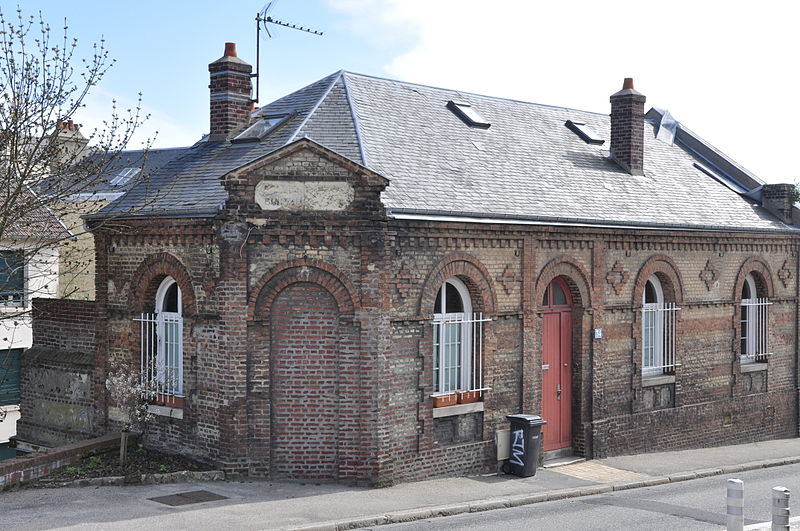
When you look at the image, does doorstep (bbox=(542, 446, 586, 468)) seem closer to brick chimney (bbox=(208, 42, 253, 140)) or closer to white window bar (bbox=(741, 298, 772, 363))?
white window bar (bbox=(741, 298, 772, 363))

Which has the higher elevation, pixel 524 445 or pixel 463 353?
pixel 463 353

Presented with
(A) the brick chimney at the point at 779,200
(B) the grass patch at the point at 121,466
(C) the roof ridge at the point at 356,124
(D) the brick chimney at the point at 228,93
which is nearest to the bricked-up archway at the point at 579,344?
(C) the roof ridge at the point at 356,124

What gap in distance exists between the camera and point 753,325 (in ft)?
69.1

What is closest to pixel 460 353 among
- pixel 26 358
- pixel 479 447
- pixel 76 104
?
pixel 479 447

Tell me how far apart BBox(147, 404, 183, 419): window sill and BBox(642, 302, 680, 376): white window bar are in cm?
974

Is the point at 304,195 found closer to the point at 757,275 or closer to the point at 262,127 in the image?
the point at 262,127

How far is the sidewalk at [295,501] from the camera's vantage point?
37.9 ft

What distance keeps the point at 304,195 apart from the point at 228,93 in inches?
174

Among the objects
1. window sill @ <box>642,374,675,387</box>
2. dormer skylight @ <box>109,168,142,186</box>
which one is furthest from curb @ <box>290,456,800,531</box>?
dormer skylight @ <box>109,168,142,186</box>

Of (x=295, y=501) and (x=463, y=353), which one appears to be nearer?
(x=295, y=501)

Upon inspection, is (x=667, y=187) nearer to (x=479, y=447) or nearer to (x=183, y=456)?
(x=479, y=447)

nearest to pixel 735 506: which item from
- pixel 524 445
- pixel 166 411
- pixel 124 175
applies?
pixel 524 445

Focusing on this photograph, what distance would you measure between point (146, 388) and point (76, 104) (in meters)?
5.41

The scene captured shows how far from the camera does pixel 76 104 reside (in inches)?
476
